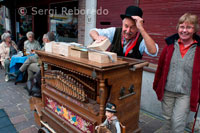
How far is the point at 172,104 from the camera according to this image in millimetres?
2250

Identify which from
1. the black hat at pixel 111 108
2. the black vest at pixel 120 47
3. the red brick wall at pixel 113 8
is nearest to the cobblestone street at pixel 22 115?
the black vest at pixel 120 47

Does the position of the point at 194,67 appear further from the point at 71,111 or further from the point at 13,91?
the point at 13,91

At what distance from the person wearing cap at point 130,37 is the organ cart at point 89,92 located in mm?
218

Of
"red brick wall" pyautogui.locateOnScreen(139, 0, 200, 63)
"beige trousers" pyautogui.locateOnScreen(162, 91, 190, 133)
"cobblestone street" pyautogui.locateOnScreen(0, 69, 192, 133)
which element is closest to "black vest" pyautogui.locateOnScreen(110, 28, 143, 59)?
"beige trousers" pyautogui.locateOnScreen(162, 91, 190, 133)

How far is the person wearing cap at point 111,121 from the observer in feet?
4.99

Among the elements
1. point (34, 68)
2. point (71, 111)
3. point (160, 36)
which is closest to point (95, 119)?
point (71, 111)

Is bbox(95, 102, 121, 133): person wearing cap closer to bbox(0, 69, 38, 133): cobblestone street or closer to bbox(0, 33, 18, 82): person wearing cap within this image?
bbox(0, 69, 38, 133): cobblestone street

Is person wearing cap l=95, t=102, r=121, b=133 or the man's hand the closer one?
person wearing cap l=95, t=102, r=121, b=133

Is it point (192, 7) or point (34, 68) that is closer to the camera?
point (192, 7)

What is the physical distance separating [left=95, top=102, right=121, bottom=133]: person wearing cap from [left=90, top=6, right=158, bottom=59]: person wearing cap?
80 cm

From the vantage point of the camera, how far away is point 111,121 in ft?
5.18

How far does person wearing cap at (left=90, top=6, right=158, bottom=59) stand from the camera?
6.23ft

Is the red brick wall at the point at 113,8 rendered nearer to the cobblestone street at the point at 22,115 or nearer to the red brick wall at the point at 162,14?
the red brick wall at the point at 162,14

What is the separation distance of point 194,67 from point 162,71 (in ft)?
1.31
